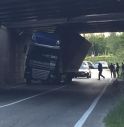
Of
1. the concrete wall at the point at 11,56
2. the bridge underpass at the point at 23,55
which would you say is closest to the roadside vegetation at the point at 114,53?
the bridge underpass at the point at 23,55

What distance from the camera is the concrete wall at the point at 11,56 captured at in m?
39.2

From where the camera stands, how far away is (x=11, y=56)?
1658 inches

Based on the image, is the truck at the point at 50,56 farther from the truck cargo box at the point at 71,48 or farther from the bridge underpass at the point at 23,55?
the bridge underpass at the point at 23,55

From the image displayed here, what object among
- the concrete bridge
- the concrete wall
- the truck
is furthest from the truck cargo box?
the concrete wall

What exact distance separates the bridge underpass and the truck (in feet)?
4.01

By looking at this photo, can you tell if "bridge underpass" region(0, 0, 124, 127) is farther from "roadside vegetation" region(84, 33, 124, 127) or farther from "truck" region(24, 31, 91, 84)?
"truck" region(24, 31, 91, 84)

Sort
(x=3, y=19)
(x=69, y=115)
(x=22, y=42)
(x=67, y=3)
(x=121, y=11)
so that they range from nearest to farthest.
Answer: (x=69, y=115) < (x=67, y=3) < (x=121, y=11) < (x=3, y=19) < (x=22, y=42)

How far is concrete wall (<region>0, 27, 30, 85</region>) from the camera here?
39228 mm

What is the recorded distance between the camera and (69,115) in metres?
17.8

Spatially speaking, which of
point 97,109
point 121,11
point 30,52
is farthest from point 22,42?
point 97,109

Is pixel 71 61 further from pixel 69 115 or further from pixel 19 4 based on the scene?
pixel 69 115

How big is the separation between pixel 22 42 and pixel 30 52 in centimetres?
671

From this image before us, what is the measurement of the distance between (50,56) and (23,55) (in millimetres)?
7909

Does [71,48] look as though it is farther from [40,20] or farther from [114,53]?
[114,53]
